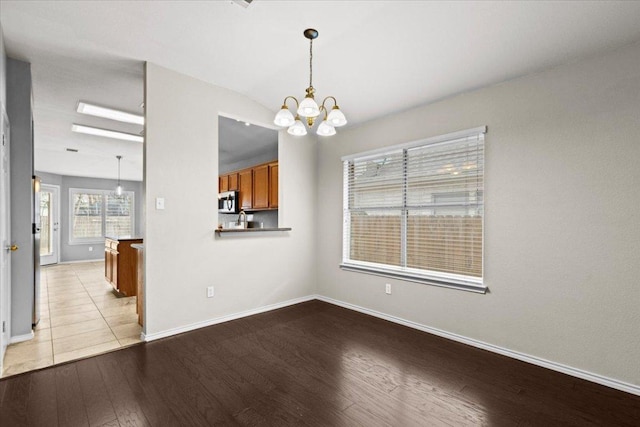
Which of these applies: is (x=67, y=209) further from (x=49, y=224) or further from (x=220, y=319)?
(x=220, y=319)

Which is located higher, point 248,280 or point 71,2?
point 71,2

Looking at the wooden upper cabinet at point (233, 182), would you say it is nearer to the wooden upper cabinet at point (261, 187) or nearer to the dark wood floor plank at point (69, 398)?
the wooden upper cabinet at point (261, 187)

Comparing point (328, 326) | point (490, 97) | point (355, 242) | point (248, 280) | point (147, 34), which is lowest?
point (328, 326)

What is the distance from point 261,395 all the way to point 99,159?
6826mm

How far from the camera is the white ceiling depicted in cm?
222

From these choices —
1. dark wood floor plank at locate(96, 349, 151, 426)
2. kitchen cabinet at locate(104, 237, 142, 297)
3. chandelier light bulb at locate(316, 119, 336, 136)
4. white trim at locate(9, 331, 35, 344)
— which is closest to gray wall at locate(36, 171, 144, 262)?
kitchen cabinet at locate(104, 237, 142, 297)

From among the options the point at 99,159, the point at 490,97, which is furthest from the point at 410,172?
the point at 99,159

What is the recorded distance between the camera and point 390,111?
12.0 feet

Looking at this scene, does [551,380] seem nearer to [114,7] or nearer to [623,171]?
[623,171]

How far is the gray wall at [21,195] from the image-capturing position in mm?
2922

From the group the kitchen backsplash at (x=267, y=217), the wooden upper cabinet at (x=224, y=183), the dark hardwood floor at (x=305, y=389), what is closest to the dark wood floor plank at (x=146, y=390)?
the dark hardwood floor at (x=305, y=389)

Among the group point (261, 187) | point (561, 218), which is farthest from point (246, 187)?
point (561, 218)

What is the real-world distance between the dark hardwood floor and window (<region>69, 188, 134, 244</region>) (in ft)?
25.0

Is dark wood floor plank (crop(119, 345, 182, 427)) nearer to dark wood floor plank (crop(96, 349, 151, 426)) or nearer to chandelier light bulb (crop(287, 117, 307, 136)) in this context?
dark wood floor plank (crop(96, 349, 151, 426))
